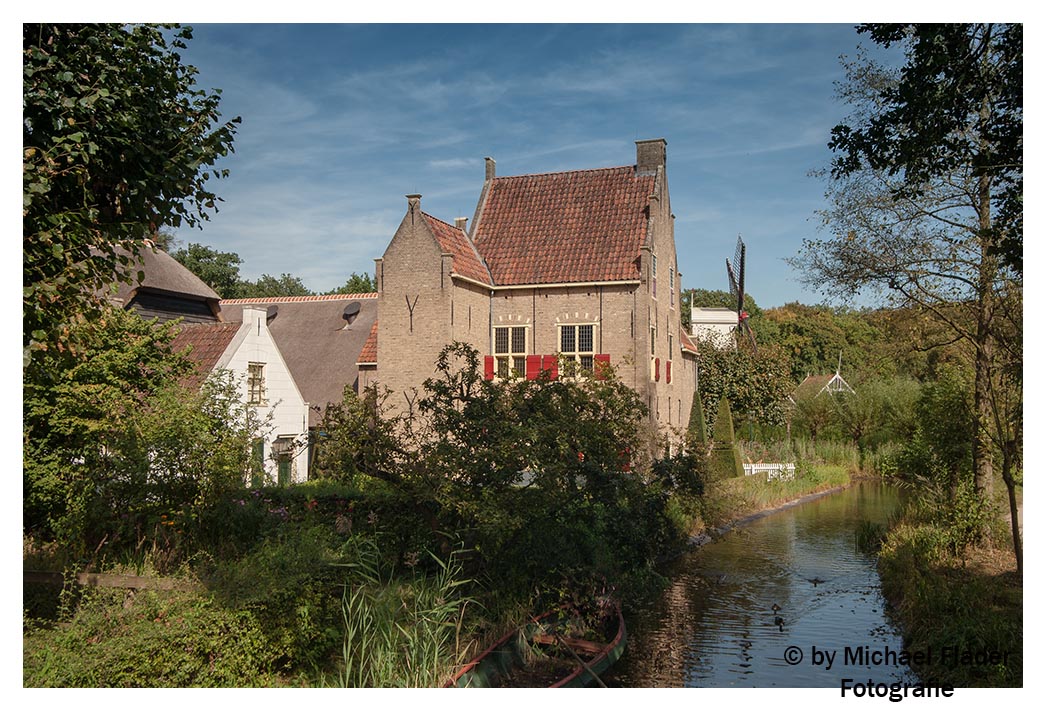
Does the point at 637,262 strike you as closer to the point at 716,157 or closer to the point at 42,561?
the point at 716,157

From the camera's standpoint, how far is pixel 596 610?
9727 mm

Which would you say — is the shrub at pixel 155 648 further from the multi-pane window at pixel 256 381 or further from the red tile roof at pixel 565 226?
the red tile roof at pixel 565 226

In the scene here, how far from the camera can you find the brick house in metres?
23.6

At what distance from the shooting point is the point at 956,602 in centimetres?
935

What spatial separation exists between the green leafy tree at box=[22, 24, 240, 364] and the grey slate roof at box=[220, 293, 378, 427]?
59.7 ft

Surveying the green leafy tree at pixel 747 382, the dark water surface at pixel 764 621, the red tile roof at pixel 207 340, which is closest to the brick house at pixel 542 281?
the red tile roof at pixel 207 340

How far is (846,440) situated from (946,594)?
2394 centimetres

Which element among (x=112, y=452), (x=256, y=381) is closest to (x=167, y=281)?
(x=256, y=381)

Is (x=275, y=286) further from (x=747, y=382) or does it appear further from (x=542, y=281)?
(x=747, y=382)

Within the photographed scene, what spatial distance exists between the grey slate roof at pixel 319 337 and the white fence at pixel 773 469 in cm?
1333

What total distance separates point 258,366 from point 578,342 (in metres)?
9.35

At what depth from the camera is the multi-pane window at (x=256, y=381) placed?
2005 centimetres
